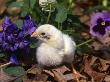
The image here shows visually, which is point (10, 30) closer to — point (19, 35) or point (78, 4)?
point (19, 35)

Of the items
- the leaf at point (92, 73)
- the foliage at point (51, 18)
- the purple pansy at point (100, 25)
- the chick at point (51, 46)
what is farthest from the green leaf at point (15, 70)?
the purple pansy at point (100, 25)

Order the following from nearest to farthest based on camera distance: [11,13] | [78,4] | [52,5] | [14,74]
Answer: [14,74], [52,5], [11,13], [78,4]

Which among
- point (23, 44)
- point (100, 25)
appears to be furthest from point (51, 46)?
point (100, 25)

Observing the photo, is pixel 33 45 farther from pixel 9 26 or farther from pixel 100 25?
pixel 100 25

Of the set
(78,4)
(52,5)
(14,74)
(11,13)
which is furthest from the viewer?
(78,4)

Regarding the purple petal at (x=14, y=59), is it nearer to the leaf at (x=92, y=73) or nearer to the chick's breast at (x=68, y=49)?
the chick's breast at (x=68, y=49)

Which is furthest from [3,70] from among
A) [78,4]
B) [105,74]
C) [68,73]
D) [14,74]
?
[78,4]

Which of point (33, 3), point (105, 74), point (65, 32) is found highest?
point (33, 3)
